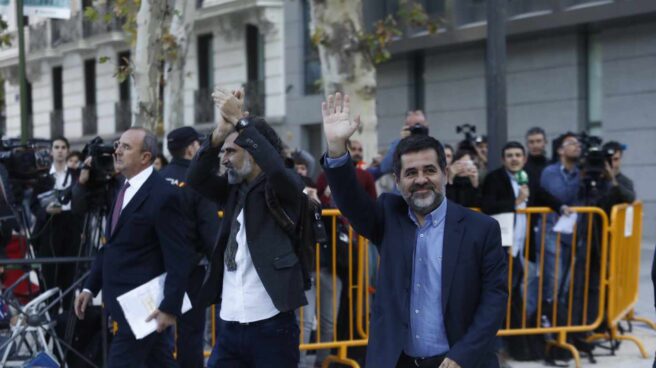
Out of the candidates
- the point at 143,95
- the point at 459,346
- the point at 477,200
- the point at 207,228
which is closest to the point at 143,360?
the point at 207,228

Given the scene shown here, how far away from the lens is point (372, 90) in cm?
1359

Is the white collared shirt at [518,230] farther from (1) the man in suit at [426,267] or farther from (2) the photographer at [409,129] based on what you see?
(1) the man in suit at [426,267]

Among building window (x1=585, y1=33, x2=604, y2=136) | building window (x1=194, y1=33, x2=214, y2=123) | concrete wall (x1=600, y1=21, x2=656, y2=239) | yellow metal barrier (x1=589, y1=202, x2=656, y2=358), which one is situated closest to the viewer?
yellow metal barrier (x1=589, y1=202, x2=656, y2=358)

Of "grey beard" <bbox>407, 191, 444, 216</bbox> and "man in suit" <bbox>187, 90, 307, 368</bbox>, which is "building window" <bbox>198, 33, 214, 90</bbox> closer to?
"man in suit" <bbox>187, 90, 307, 368</bbox>

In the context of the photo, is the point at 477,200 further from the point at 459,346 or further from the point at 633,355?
the point at 459,346

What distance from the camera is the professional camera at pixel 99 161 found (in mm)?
7637

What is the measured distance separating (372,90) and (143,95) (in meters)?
2.74

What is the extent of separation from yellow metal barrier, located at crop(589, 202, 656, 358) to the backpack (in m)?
4.04

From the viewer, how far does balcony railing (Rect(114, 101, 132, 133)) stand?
3359 cm

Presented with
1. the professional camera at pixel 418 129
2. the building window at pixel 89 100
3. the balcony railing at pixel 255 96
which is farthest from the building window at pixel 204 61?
the professional camera at pixel 418 129

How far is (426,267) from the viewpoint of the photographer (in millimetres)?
4641

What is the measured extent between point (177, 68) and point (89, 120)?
19.0m

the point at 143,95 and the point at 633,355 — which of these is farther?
the point at 143,95

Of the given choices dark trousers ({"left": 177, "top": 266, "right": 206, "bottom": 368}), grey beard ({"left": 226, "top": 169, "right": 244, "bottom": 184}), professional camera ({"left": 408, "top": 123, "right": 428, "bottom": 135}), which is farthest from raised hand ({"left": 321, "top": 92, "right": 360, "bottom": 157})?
professional camera ({"left": 408, "top": 123, "right": 428, "bottom": 135})
